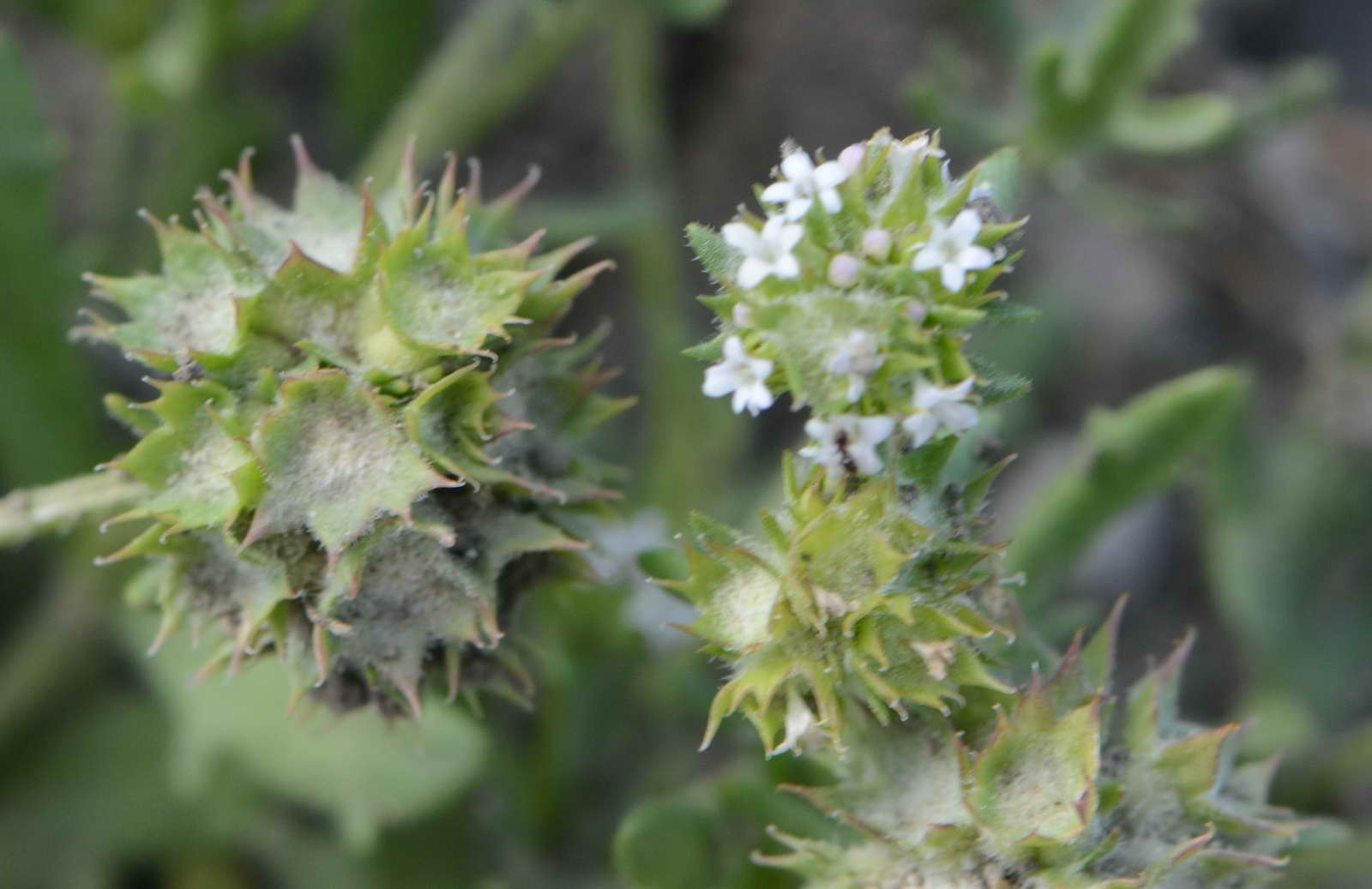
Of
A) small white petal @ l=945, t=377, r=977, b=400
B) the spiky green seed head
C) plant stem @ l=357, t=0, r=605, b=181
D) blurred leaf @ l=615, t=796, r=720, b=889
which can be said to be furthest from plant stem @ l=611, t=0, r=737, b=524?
small white petal @ l=945, t=377, r=977, b=400

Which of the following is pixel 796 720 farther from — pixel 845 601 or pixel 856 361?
pixel 856 361

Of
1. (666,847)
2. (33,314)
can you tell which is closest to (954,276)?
(666,847)

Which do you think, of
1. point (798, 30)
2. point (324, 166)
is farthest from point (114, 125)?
point (798, 30)

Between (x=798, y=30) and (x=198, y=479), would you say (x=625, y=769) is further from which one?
(x=798, y=30)

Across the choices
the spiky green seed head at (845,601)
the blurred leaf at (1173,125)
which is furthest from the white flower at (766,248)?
the blurred leaf at (1173,125)

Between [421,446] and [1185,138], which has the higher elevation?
[1185,138]

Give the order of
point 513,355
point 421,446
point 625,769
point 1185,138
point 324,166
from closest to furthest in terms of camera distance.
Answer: point 421,446 → point 513,355 → point 1185,138 → point 625,769 → point 324,166

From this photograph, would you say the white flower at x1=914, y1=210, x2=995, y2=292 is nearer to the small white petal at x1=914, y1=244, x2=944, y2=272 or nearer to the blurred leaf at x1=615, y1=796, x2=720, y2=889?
the small white petal at x1=914, y1=244, x2=944, y2=272
